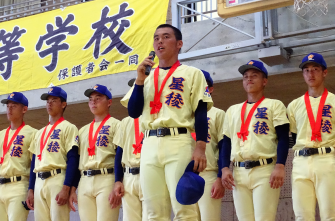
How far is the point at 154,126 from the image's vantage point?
2709 mm

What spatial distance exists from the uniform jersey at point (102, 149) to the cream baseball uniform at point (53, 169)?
5.2 inches

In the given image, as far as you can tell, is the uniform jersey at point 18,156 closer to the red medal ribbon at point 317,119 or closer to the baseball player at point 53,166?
the baseball player at point 53,166

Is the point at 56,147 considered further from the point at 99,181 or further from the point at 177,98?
the point at 177,98

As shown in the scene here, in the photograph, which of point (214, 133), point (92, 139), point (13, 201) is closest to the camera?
point (214, 133)

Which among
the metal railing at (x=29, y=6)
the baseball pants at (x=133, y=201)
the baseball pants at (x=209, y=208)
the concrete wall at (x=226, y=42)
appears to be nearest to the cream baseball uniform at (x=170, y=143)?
the baseball pants at (x=209, y=208)

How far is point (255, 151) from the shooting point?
12.5 ft

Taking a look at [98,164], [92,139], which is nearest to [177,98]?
[98,164]

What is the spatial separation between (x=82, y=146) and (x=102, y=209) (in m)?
0.79

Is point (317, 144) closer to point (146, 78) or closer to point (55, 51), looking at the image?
point (146, 78)

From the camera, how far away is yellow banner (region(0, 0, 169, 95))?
237 inches

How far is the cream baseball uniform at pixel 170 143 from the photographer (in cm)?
254

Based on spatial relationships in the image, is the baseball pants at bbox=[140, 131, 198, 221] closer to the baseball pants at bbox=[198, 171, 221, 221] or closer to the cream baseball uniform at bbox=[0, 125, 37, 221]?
the baseball pants at bbox=[198, 171, 221, 221]

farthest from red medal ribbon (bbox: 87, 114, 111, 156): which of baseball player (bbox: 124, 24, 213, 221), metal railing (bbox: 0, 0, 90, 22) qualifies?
metal railing (bbox: 0, 0, 90, 22)

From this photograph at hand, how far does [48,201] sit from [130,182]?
93 centimetres
